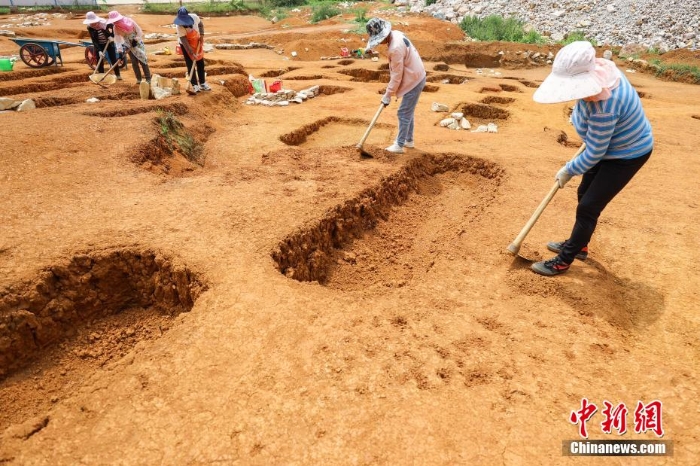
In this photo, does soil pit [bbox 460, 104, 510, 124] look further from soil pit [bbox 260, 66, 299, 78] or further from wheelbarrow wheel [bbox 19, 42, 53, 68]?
wheelbarrow wheel [bbox 19, 42, 53, 68]

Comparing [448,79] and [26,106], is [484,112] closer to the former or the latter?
[448,79]

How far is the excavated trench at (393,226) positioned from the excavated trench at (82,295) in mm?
948

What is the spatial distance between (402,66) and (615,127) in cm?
339

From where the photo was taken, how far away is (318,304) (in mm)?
3002

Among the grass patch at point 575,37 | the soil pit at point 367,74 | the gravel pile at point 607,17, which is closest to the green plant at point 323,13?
the gravel pile at point 607,17

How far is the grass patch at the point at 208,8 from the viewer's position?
27.7m

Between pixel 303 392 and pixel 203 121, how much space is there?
22.1 ft

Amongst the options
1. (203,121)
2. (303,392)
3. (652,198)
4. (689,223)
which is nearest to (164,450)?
(303,392)

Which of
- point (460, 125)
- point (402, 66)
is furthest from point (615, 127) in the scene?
point (460, 125)

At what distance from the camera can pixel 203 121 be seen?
7715mm

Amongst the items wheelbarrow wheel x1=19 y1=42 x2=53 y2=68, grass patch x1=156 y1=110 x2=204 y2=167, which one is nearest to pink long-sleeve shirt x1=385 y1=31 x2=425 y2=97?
grass patch x1=156 y1=110 x2=204 y2=167

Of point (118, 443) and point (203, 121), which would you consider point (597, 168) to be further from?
point (203, 121)

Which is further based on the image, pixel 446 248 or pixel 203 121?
pixel 203 121

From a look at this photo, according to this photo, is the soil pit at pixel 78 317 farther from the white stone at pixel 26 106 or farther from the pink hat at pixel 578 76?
the white stone at pixel 26 106
